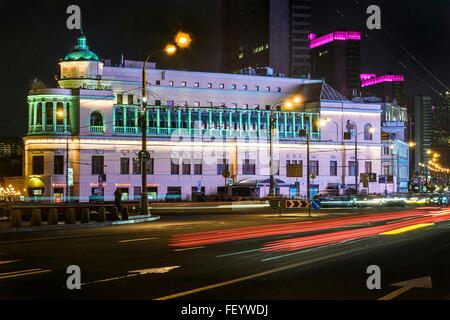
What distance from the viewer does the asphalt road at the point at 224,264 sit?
38.4ft

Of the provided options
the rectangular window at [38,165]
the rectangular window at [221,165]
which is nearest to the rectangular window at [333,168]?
the rectangular window at [221,165]

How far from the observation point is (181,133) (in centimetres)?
9162

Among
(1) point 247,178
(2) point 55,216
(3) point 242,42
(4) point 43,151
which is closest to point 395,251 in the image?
(2) point 55,216

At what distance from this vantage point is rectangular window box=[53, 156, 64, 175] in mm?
83062

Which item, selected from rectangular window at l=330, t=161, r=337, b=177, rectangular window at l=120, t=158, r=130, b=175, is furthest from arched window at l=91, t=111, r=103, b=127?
rectangular window at l=330, t=161, r=337, b=177

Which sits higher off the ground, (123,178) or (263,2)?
(263,2)

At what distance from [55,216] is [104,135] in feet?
187

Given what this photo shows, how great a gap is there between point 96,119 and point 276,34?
8952 cm

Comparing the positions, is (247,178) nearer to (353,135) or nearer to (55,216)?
(353,135)

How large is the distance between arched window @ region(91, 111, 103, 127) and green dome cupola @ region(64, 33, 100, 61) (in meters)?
7.84

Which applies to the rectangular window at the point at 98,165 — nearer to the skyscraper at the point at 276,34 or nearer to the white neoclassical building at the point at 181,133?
the white neoclassical building at the point at 181,133

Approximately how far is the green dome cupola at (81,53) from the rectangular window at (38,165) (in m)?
14.4

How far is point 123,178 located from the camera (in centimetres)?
8669

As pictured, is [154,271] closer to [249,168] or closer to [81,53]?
[81,53]
